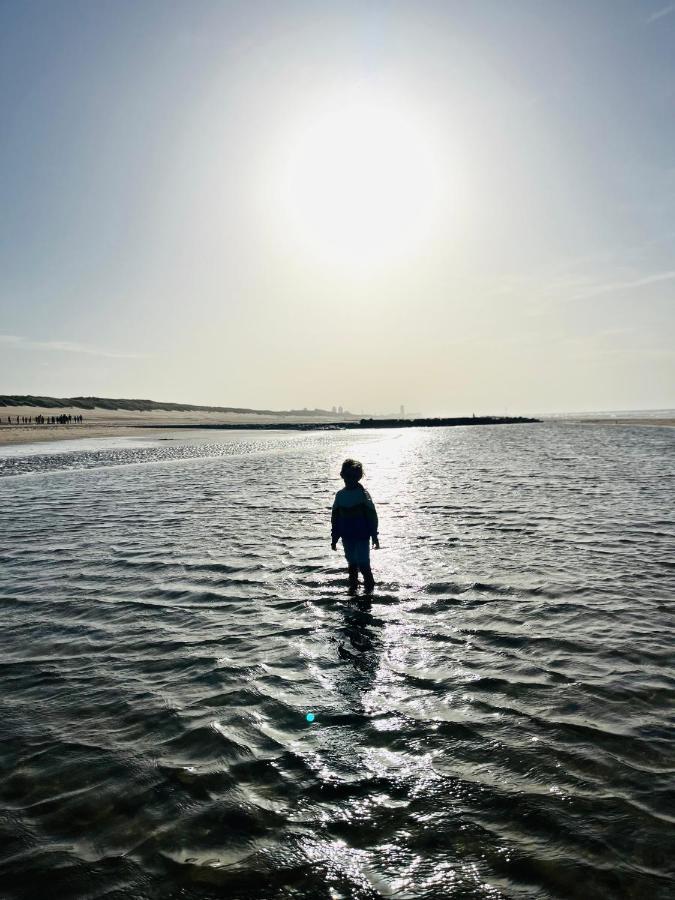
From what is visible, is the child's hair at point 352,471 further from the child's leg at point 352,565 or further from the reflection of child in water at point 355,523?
the child's leg at point 352,565

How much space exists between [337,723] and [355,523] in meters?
4.43

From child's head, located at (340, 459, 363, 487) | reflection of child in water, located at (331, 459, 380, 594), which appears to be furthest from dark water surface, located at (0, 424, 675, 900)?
child's head, located at (340, 459, 363, 487)

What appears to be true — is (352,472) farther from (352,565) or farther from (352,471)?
(352,565)

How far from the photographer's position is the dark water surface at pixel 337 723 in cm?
363

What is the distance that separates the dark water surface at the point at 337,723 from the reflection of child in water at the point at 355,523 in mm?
540

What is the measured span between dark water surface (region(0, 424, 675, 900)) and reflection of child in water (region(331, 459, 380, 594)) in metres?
0.54

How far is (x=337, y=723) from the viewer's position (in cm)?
536

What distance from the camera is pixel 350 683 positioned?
624 centimetres

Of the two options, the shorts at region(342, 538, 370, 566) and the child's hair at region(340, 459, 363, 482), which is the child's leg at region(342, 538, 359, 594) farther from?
the child's hair at region(340, 459, 363, 482)

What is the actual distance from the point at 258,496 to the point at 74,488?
9712mm

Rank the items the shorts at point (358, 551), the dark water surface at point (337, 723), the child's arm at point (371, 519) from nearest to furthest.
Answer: the dark water surface at point (337, 723) → the child's arm at point (371, 519) → the shorts at point (358, 551)

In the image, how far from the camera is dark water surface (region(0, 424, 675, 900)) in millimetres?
3629

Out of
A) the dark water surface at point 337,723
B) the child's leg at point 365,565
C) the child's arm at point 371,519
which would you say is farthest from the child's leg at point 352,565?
the child's arm at point 371,519

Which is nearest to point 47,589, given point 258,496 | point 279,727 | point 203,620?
point 203,620
